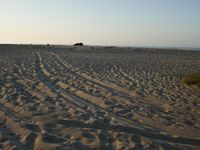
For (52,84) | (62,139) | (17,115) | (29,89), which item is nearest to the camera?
(62,139)

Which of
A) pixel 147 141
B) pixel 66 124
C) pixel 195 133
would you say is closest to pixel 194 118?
pixel 195 133

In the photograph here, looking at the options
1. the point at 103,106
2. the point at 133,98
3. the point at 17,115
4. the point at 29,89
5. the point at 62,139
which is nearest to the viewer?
the point at 62,139

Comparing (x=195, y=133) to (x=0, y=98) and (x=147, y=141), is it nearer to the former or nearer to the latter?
(x=147, y=141)

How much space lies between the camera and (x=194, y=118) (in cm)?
705

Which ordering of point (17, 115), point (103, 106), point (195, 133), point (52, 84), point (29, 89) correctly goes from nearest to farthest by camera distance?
1. point (195, 133)
2. point (17, 115)
3. point (103, 106)
4. point (29, 89)
5. point (52, 84)

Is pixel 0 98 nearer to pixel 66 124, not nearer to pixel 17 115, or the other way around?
pixel 17 115

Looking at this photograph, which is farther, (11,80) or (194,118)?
(11,80)

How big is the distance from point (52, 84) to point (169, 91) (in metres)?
4.10

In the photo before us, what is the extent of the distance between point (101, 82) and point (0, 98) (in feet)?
14.5

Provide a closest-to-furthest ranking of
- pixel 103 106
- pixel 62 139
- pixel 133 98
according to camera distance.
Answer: pixel 62 139, pixel 103 106, pixel 133 98

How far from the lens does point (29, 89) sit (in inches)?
385

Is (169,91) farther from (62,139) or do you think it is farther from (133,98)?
(62,139)

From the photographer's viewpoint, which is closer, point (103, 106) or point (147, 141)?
point (147, 141)

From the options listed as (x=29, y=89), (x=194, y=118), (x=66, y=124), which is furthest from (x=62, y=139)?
(x=29, y=89)
